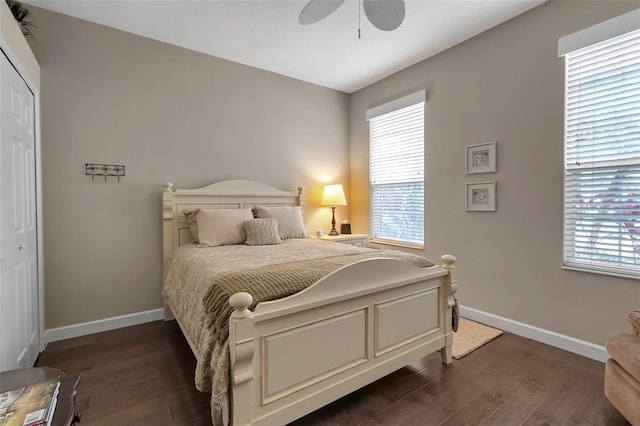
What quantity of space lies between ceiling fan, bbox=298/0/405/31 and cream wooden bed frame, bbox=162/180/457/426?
1.55m

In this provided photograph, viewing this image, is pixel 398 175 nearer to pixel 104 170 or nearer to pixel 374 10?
pixel 374 10

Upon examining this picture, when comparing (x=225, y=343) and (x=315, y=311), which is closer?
(x=225, y=343)

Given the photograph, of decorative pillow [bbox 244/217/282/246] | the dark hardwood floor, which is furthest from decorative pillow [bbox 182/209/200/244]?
the dark hardwood floor

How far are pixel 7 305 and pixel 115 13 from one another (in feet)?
7.65

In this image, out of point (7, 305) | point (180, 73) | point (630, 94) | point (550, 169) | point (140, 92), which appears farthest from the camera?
point (180, 73)

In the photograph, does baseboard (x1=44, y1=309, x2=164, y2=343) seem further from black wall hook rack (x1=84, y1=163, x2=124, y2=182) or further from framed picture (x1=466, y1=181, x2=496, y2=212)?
framed picture (x1=466, y1=181, x2=496, y2=212)

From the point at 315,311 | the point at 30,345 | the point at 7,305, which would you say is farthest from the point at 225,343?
the point at 30,345

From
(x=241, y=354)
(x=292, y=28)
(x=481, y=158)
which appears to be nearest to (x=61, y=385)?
(x=241, y=354)

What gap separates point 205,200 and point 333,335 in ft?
7.02

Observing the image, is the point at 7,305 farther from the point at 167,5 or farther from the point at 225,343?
the point at 167,5

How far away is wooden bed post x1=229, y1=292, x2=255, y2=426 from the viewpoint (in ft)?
4.11

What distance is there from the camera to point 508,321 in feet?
8.80

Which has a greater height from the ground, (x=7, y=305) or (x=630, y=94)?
(x=630, y=94)

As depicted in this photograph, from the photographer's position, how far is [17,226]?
1834mm
